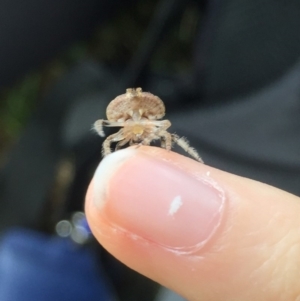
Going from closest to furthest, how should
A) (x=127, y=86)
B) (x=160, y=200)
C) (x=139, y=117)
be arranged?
(x=160, y=200) → (x=139, y=117) → (x=127, y=86)

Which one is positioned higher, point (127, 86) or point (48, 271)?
point (127, 86)

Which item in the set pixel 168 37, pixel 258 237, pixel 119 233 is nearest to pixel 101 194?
pixel 119 233

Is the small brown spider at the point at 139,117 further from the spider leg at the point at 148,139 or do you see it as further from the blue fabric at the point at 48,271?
the blue fabric at the point at 48,271

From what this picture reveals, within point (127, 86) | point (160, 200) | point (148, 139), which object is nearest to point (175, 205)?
point (160, 200)

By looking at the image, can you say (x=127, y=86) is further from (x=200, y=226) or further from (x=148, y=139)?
(x=200, y=226)

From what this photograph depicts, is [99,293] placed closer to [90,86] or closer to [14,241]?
[14,241]

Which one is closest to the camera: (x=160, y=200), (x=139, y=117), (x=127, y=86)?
(x=160, y=200)
